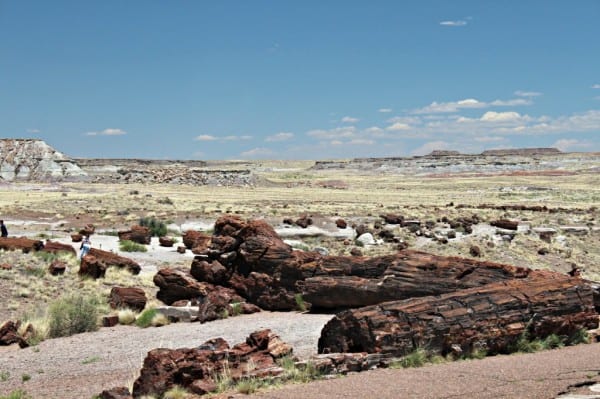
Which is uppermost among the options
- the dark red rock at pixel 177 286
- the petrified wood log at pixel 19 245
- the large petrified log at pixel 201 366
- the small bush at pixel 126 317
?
the petrified wood log at pixel 19 245

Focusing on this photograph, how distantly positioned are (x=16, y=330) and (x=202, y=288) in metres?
5.60

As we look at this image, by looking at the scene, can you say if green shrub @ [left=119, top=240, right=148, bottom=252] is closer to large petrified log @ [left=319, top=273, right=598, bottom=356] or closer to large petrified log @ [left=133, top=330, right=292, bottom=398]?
large petrified log @ [left=133, top=330, right=292, bottom=398]

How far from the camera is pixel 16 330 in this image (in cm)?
1606

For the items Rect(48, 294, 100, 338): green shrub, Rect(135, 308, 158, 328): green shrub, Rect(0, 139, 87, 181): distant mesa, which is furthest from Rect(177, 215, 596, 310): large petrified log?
Rect(0, 139, 87, 181): distant mesa

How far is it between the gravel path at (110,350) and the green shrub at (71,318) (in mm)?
359

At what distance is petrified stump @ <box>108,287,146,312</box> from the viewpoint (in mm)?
19359

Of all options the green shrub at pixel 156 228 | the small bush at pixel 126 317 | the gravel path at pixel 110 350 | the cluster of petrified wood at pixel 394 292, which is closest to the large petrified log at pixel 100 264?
the cluster of petrified wood at pixel 394 292

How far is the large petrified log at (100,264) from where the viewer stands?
2234 cm

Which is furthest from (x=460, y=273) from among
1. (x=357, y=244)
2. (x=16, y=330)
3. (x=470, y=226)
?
(x=470, y=226)

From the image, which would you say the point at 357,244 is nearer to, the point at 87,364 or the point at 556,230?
the point at 556,230

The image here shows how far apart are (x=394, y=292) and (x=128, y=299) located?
873cm

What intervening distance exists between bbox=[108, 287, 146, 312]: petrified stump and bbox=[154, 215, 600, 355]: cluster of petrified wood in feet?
3.52

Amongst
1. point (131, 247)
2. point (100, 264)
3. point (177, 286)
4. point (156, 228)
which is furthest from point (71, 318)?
point (156, 228)

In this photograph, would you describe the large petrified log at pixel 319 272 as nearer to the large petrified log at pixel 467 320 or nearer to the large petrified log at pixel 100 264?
the large petrified log at pixel 467 320
